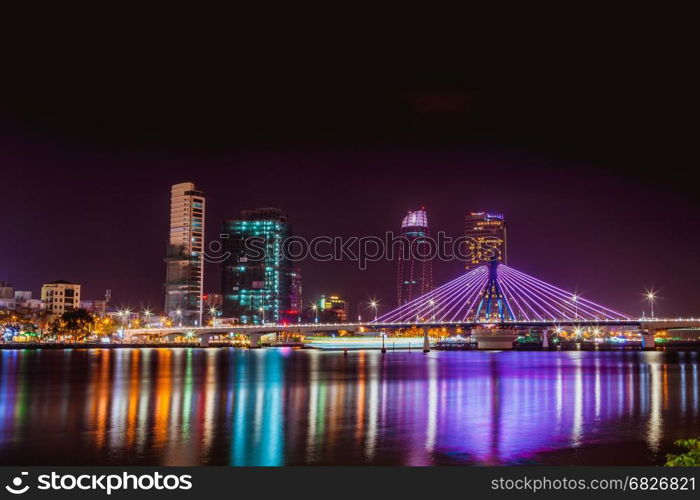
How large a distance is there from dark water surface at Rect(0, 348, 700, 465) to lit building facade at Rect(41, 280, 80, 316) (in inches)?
4301

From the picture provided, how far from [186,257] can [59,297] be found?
49073mm

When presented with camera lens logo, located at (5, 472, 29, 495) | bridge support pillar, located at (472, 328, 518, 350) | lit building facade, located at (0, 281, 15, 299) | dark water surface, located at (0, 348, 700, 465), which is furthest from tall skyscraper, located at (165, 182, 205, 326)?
camera lens logo, located at (5, 472, 29, 495)

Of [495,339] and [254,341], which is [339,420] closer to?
[495,339]

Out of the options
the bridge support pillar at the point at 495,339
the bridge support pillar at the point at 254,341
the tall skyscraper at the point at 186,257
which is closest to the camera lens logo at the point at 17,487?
the bridge support pillar at the point at 495,339

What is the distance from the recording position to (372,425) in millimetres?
25359

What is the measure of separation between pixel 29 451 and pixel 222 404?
1213cm

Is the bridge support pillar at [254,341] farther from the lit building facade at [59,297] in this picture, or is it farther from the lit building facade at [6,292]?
the lit building facade at [6,292]

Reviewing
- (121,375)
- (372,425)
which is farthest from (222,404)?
(121,375)

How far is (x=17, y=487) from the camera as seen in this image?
9461 mm

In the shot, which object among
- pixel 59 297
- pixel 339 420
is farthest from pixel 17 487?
pixel 59 297

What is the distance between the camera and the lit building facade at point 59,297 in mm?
148875

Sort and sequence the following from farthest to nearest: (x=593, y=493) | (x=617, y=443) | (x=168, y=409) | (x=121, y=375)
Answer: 1. (x=121, y=375)
2. (x=168, y=409)
3. (x=617, y=443)
4. (x=593, y=493)

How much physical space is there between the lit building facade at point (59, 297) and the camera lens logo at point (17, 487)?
149 m

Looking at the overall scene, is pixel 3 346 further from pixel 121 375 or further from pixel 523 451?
pixel 523 451
